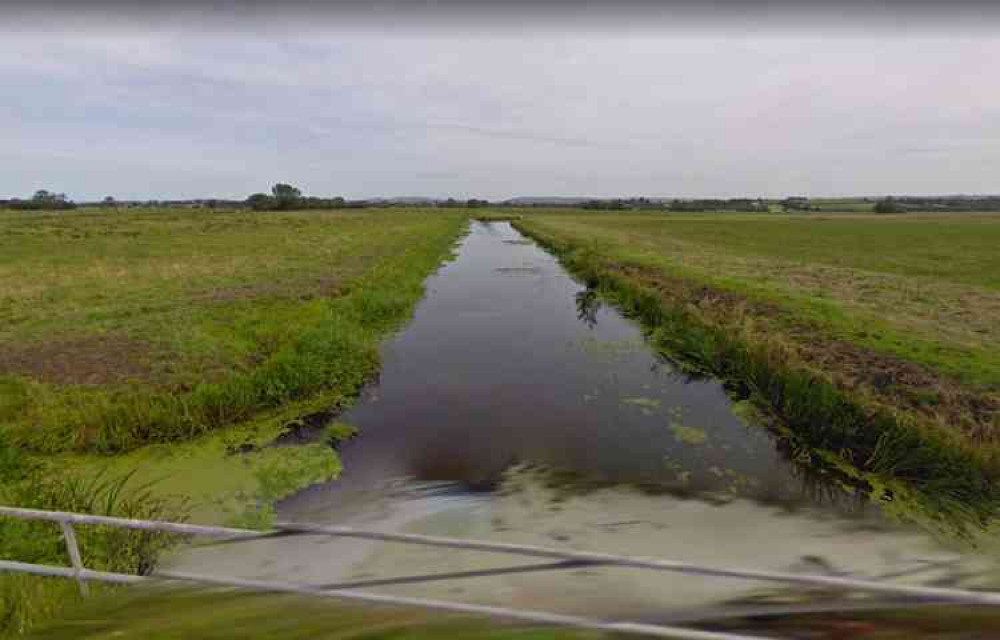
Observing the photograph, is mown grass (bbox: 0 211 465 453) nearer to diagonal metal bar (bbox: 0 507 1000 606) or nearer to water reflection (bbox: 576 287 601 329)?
diagonal metal bar (bbox: 0 507 1000 606)

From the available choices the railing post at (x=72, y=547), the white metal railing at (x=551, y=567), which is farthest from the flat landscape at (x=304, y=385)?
the white metal railing at (x=551, y=567)

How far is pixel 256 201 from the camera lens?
145m

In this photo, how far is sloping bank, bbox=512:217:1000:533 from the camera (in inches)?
241

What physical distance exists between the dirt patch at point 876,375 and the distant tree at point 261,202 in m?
144

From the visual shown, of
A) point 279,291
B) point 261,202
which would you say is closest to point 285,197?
point 261,202

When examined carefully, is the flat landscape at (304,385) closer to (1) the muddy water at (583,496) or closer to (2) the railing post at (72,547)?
(1) the muddy water at (583,496)

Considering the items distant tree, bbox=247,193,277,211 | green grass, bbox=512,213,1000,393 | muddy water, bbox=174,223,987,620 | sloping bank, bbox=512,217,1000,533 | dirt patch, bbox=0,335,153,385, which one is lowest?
muddy water, bbox=174,223,987,620

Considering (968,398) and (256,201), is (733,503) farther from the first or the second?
(256,201)

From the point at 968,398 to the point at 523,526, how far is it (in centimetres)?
779

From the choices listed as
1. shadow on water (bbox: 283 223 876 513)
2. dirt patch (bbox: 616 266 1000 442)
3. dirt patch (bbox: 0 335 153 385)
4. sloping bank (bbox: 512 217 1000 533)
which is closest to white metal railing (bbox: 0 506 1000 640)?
shadow on water (bbox: 283 223 876 513)

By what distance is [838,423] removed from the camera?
7.76m

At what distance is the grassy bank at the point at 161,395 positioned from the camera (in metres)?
5.20

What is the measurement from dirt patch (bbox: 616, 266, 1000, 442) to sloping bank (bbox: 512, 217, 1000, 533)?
8 cm

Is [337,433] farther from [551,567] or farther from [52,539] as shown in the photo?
[551,567]
